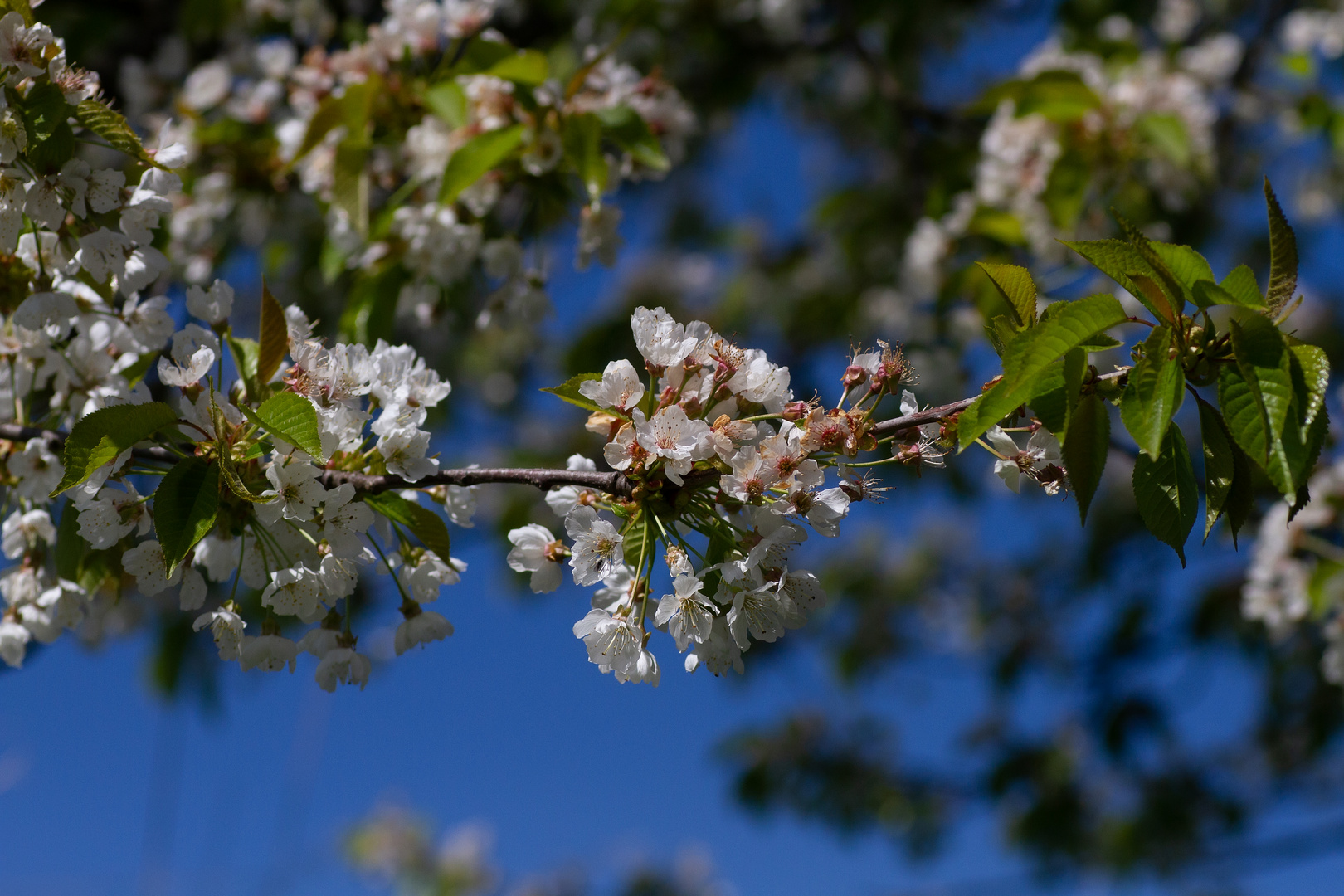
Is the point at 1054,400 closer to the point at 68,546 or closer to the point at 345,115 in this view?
the point at 68,546

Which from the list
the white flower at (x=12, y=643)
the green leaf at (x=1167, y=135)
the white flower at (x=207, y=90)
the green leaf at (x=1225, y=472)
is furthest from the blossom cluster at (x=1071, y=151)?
the white flower at (x=12, y=643)

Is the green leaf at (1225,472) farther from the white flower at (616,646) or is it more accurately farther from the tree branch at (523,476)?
the white flower at (616,646)

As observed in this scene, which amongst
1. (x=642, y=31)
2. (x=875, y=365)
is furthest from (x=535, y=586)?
(x=642, y=31)

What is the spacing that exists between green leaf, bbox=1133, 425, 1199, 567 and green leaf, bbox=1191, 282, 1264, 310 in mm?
136

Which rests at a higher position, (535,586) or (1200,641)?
(535,586)

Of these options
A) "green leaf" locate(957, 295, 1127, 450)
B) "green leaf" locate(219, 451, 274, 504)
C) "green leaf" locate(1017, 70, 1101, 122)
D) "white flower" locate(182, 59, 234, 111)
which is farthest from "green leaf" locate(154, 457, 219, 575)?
"green leaf" locate(1017, 70, 1101, 122)

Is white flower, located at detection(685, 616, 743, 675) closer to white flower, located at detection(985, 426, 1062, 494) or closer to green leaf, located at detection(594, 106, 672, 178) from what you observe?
white flower, located at detection(985, 426, 1062, 494)

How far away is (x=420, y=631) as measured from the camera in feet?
4.28

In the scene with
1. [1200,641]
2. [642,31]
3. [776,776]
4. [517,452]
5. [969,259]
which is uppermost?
[642,31]

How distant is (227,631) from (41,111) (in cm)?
68

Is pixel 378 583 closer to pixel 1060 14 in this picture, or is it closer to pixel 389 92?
pixel 389 92

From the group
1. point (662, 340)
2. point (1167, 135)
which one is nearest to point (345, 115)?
point (662, 340)

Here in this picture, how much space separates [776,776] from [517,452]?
9.85 feet

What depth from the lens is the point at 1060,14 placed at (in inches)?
154
